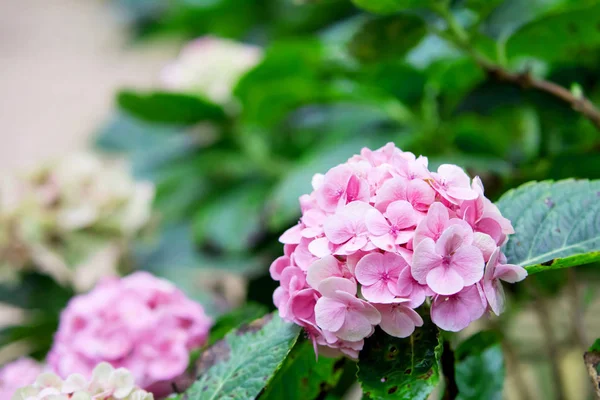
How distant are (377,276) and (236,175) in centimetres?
66

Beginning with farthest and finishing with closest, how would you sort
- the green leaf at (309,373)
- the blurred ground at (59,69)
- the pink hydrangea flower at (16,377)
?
the blurred ground at (59,69)
the pink hydrangea flower at (16,377)
the green leaf at (309,373)

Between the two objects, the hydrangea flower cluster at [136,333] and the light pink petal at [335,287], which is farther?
the hydrangea flower cluster at [136,333]

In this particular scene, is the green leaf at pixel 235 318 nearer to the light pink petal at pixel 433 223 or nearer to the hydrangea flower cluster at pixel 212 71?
the light pink petal at pixel 433 223

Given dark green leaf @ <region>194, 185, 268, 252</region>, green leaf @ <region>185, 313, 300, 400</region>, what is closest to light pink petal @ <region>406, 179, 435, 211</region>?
green leaf @ <region>185, 313, 300, 400</region>

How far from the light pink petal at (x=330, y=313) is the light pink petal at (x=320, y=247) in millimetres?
24

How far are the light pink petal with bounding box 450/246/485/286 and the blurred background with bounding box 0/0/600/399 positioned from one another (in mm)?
255

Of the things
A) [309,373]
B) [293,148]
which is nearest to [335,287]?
[309,373]

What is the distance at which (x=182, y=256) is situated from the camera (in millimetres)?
949

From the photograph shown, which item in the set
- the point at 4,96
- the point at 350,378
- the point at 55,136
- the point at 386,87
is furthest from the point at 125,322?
the point at 4,96

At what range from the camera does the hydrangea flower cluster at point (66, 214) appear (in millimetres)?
826

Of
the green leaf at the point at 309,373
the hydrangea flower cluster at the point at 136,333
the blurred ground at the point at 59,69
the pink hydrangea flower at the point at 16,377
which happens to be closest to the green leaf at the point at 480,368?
the green leaf at the point at 309,373

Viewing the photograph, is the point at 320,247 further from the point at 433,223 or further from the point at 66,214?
the point at 66,214

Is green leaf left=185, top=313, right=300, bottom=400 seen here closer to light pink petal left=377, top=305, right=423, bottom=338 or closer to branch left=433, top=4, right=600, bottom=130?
light pink petal left=377, top=305, right=423, bottom=338

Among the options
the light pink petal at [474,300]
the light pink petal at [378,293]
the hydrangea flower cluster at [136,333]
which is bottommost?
the hydrangea flower cluster at [136,333]
